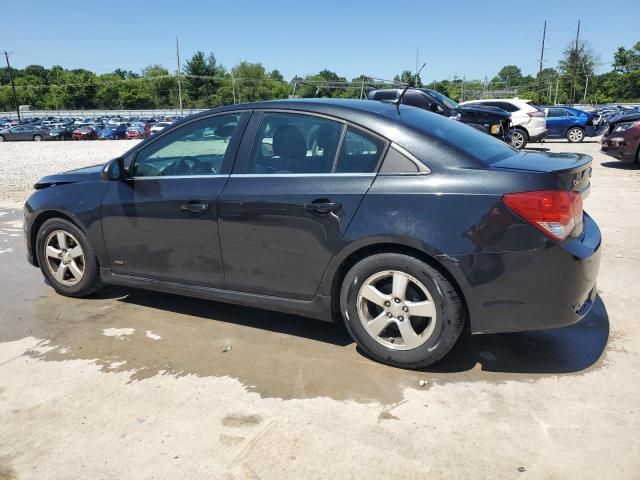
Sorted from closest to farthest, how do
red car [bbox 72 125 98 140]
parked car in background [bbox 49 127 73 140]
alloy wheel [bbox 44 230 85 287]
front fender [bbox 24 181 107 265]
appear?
front fender [bbox 24 181 107 265] → alloy wheel [bbox 44 230 85 287] → parked car in background [bbox 49 127 73 140] → red car [bbox 72 125 98 140]

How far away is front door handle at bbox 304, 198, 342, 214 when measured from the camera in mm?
3229

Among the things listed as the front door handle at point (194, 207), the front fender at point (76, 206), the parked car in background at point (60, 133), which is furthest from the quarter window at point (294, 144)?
the parked car in background at point (60, 133)

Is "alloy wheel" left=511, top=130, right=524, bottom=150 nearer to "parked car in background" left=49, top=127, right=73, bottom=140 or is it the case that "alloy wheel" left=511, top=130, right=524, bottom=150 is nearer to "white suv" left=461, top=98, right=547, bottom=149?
"white suv" left=461, top=98, right=547, bottom=149

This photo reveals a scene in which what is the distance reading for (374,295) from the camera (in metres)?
3.20

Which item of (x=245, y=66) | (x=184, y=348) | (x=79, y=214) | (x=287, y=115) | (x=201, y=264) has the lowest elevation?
(x=184, y=348)

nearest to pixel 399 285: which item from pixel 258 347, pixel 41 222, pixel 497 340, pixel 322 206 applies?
pixel 322 206

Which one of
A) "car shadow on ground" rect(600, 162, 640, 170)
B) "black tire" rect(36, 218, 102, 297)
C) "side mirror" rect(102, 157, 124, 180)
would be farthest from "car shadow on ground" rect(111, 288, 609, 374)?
"car shadow on ground" rect(600, 162, 640, 170)

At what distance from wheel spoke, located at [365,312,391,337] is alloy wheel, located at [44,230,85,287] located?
8.59 ft

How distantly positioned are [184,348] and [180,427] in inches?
38.3

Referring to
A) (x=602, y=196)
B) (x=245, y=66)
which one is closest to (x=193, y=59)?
(x=245, y=66)

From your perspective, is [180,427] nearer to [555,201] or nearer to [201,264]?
[201,264]

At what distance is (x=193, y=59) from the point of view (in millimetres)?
99688

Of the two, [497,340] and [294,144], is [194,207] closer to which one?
[294,144]

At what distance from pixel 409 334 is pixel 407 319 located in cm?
9
